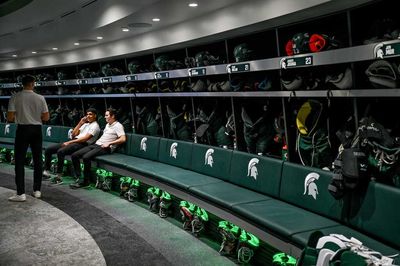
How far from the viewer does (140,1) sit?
12.0 ft

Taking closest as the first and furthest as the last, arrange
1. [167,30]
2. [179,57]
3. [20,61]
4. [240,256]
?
[240,256] < [167,30] < [179,57] < [20,61]

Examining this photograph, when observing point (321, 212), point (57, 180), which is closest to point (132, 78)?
point (57, 180)

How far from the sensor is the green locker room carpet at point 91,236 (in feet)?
10.6

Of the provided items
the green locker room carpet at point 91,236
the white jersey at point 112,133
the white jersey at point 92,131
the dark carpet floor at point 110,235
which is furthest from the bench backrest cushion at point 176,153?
the white jersey at point 92,131

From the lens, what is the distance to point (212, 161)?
14.5 feet

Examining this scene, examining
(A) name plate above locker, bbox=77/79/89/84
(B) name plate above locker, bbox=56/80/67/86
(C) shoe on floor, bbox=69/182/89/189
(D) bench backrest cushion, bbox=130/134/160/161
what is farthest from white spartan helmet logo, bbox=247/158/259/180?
(B) name plate above locker, bbox=56/80/67/86

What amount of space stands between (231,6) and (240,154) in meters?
1.49

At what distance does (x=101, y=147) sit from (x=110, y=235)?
2465 millimetres

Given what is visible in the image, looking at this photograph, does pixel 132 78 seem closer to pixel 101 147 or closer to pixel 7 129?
pixel 101 147

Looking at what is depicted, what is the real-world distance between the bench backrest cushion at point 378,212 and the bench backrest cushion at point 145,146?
3300mm

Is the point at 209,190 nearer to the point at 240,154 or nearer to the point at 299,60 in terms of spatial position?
the point at 240,154

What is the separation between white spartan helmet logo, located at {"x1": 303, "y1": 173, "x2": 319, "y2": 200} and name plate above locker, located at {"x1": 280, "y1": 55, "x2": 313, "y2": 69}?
2.97ft

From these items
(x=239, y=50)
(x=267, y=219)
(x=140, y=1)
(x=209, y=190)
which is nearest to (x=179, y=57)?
(x=239, y=50)

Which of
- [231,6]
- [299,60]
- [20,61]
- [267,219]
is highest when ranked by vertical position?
[20,61]
